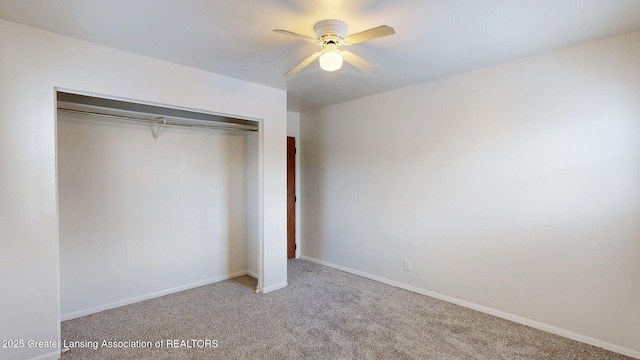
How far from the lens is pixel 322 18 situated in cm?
203

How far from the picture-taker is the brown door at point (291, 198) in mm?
4969

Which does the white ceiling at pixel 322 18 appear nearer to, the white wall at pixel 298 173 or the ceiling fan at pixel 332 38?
the ceiling fan at pixel 332 38

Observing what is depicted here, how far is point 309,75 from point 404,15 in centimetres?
137

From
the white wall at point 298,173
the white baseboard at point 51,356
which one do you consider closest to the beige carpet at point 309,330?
the white baseboard at point 51,356

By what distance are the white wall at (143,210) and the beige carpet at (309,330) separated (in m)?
0.28

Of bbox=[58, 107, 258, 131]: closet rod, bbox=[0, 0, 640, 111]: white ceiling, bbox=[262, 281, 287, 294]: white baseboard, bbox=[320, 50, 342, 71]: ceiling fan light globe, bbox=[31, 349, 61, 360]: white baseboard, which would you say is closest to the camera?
bbox=[0, 0, 640, 111]: white ceiling

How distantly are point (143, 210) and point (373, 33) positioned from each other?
305 centimetres

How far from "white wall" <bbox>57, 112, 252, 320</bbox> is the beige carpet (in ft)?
0.91

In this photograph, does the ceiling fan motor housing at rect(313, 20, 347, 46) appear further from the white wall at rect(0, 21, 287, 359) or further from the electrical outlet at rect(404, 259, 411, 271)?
the electrical outlet at rect(404, 259, 411, 271)

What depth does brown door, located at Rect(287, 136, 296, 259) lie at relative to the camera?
497cm

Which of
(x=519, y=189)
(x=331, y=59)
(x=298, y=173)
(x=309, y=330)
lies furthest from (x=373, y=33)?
(x=298, y=173)

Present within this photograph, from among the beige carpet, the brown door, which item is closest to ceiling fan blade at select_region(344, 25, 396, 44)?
the beige carpet

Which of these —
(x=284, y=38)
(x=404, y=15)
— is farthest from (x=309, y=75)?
(x=404, y=15)

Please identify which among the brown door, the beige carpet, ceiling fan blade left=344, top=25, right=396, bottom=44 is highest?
ceiling fan blade left=344, top=25, right=396, bottom=44
